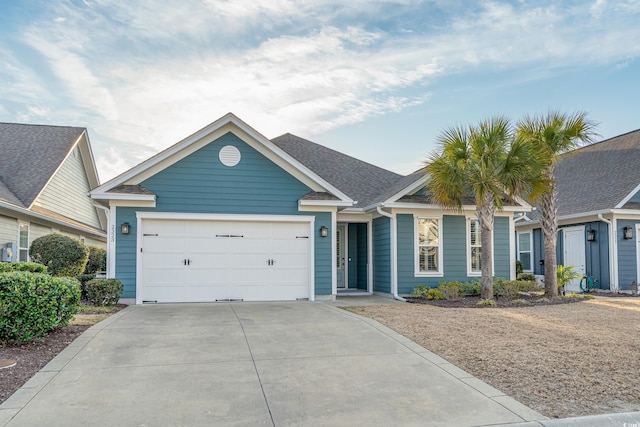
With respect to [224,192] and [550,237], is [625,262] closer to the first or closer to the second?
[550,237]

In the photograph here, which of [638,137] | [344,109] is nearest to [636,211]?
[638,137]

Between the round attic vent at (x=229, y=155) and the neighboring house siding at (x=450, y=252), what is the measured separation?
16.2 ft

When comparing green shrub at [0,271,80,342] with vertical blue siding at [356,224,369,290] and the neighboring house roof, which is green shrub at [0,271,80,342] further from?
vertical blue siding at [356,224,369,290]

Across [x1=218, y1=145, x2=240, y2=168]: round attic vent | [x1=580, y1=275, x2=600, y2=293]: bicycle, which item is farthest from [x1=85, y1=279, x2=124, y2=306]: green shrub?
[x1=580, y1=275, x2=600, y2=293]: bicycle

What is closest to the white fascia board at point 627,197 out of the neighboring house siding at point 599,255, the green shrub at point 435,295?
the neighboring house siding at point 599,255

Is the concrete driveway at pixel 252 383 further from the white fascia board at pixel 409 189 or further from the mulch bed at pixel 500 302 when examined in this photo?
the white fascia board at pixel 409 189

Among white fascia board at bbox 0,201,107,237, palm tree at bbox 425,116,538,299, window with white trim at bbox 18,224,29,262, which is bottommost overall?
window with white trim at bbox 18,224,29,262

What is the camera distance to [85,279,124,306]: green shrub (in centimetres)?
1118

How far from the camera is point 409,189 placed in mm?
14234

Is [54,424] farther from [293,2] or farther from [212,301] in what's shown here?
[293,2]

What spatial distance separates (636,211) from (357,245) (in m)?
9.05

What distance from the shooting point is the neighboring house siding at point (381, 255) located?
14.4 metres

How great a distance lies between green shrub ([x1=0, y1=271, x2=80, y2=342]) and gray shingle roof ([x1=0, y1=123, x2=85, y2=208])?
7.82 metres

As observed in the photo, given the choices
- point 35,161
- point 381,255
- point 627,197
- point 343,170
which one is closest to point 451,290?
point 381,255
